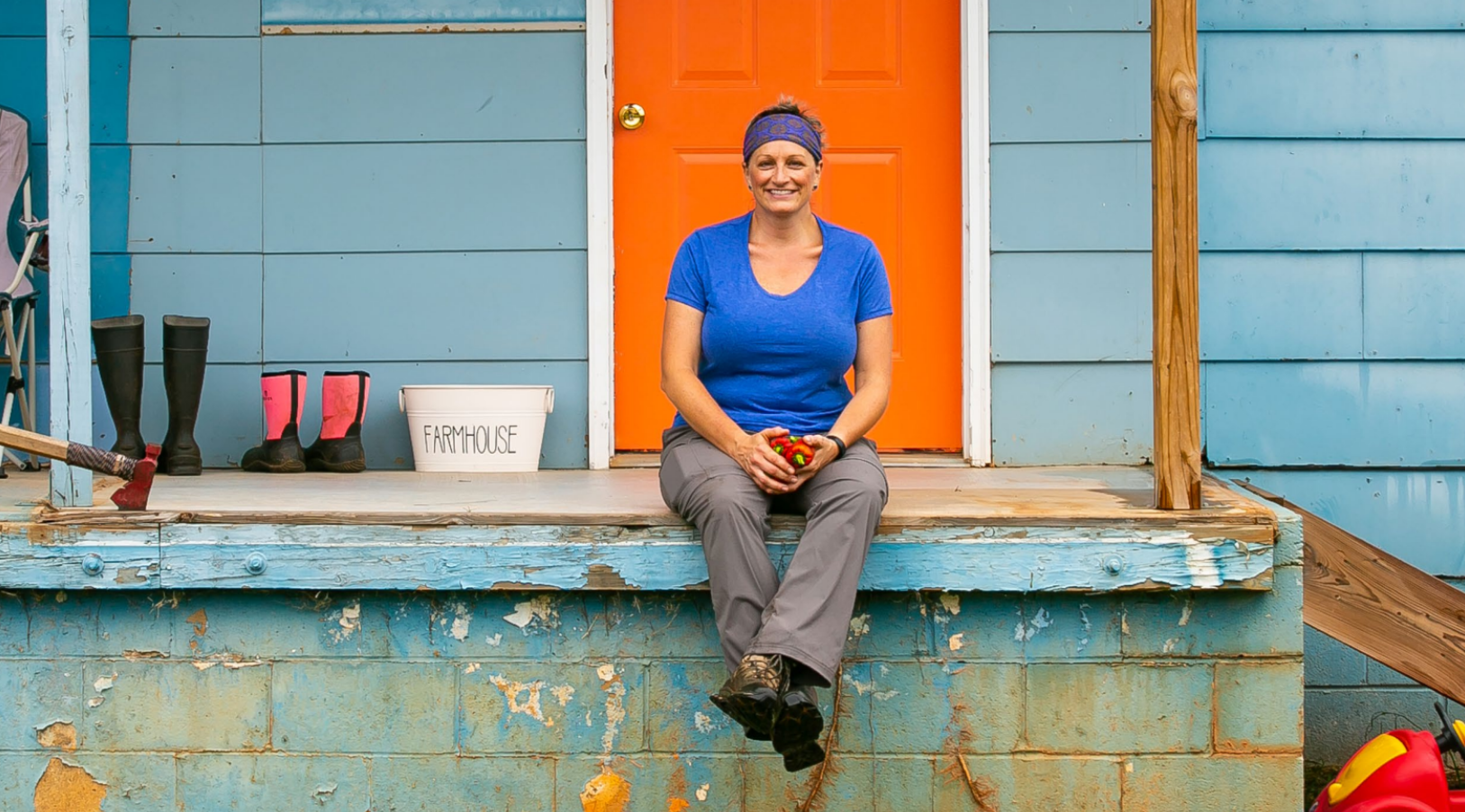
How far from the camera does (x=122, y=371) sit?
358 centimetres

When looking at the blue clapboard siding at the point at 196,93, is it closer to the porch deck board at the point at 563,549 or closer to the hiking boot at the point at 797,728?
Answer: the porch deck board at the point at 563,549

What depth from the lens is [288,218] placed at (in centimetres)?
396

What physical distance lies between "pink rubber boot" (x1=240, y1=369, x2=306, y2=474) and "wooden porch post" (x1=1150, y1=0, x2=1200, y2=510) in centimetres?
251

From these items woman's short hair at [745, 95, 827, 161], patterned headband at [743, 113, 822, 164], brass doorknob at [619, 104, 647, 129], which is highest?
brass doorknob at [619, 104, 647, 129]

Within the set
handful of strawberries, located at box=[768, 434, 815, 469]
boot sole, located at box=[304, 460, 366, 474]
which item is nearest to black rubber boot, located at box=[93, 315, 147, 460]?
boot sole, located at box=[304, 460, 366, 474]

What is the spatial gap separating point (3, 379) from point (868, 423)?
305cm

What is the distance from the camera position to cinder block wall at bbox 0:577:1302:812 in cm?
250

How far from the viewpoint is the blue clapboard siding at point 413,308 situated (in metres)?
3.96

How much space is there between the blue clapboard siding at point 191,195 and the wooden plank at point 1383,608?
306 centimetres

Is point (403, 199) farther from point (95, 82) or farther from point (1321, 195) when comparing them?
point (1321, 195)

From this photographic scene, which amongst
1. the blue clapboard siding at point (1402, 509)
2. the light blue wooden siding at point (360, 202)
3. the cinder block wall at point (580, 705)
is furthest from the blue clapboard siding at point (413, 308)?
the blue clapboard siding at point (1402, 509)

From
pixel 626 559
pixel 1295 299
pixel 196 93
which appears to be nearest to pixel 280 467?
pixel 196 93

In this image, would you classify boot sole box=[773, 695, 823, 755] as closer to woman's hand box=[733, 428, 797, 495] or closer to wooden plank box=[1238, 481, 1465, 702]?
woman's hand box=[733, 428, 797, 495]

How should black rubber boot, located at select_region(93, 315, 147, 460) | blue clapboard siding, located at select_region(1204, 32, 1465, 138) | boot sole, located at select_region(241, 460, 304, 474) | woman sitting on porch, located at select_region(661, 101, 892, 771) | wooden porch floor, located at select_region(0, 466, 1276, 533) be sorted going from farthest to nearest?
blue clapboard siding, located at select_region(1204, 32, 1465, 138) → boot sole, located at select_region(241, 460, 304, 474) → black rubber boot, located at select_region(93, 315, 147, 460) → wooden porch floor, located at select_region(0, 466, 1276, 533) → woman sitting on porch, located at select_region(661, 101, 892, 771)
